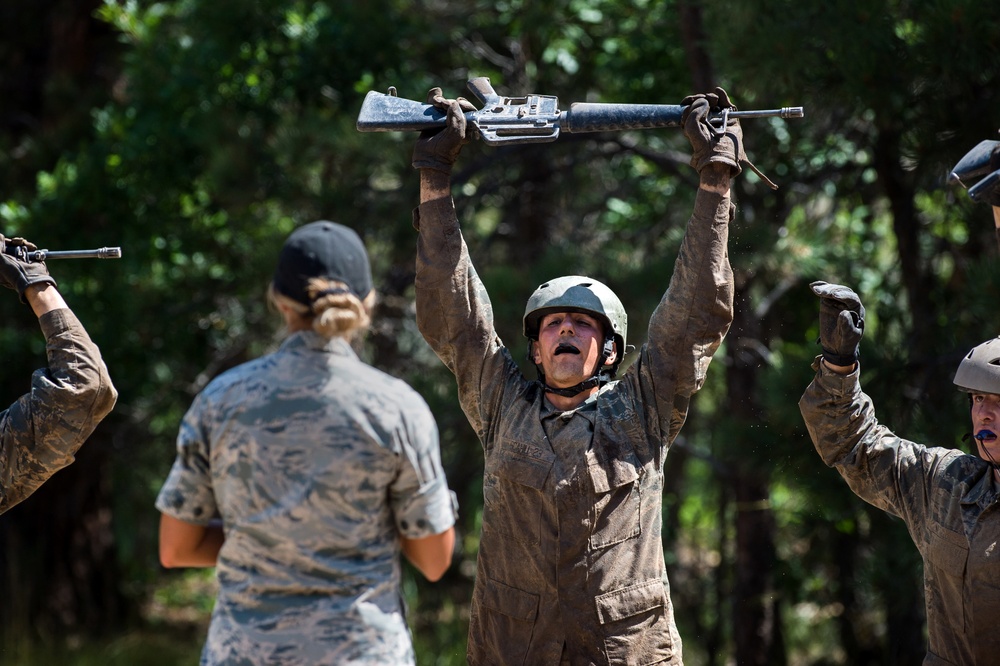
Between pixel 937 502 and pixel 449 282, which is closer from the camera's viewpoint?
pixel 937 502

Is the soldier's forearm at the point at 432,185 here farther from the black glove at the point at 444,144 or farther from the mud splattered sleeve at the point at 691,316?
the mud splattered sleeve at the point at 691,316

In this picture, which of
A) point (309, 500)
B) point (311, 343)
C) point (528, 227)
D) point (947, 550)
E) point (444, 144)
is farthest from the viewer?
point (528, 227)

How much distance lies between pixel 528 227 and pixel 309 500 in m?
4.30

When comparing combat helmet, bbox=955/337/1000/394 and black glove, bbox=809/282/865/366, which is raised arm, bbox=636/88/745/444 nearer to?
black glove, bbox=809/282/865/366

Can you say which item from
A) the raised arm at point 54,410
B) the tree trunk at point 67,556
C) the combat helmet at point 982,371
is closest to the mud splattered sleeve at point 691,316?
the combat helmet at point 982,371

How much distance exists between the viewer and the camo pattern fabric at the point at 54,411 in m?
2.95

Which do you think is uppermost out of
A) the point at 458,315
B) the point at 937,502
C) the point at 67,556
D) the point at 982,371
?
the point at 458,315

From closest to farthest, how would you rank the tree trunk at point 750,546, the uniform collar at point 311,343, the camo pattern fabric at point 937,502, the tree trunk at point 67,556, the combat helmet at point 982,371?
the uniform collar at point 311,343 < the camo pattern fabric at point 937,502 < the combat helmet at point 982,371 < the tree trunk at point 750,546 < the tree trunk at point 67,556

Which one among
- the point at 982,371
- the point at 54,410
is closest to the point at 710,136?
the point at 982,371

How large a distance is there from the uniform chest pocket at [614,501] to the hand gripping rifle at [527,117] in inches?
36.1

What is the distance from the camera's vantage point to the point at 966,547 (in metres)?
2.89

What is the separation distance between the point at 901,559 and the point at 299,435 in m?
2.96

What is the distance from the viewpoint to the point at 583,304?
3.20m

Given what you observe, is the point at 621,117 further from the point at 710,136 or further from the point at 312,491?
the point at 312,491
